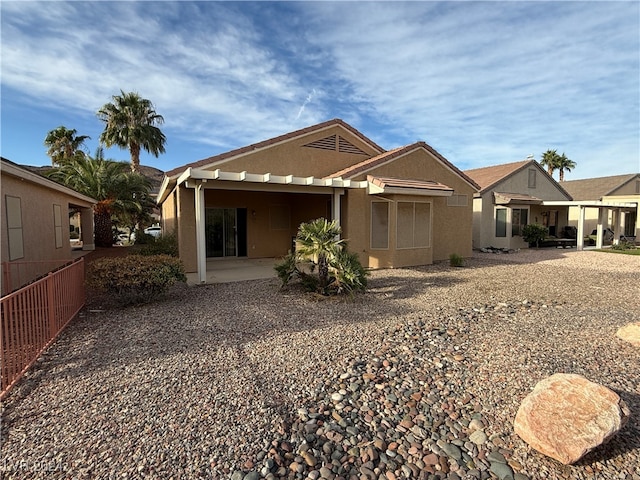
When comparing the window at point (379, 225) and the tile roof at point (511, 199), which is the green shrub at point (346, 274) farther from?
the tile roof at point (511, 199)

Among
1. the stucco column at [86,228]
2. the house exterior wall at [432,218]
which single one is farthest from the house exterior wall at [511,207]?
the stucco column at [86,228]

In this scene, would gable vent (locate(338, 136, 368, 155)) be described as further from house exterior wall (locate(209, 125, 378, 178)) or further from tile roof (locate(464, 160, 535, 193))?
tile roof (locate(464, 160, 535, 193))

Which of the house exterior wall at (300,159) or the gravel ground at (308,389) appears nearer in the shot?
the gravel ground at (308,389)

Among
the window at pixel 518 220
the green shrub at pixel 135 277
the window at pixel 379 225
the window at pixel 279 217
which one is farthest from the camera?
the window at pixel 518 220

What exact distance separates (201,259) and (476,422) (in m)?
9.10

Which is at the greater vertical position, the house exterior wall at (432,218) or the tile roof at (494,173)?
the tile roof at (494,173)

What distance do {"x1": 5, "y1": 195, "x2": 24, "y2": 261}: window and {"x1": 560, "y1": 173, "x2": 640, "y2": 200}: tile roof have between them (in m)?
41.0

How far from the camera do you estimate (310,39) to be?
1209cm

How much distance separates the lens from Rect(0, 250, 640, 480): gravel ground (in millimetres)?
3074

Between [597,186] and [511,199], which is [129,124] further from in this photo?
[597,186]

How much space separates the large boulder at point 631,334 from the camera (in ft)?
19.4

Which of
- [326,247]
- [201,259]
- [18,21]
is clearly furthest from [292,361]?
[18,21]

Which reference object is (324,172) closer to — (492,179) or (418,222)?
(418,222)

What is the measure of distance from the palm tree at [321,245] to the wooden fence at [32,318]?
5202 mm
